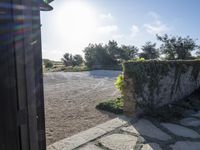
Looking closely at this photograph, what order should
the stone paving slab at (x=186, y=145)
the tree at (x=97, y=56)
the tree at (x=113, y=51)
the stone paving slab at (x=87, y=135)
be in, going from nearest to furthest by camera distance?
the stone paving slab at (x=87, y=135), the stone paving slab at (x=186, y=145), the tree at (x=97, y=56), the tree at (x=113, y=51)

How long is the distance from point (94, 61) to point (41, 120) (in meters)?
21.2

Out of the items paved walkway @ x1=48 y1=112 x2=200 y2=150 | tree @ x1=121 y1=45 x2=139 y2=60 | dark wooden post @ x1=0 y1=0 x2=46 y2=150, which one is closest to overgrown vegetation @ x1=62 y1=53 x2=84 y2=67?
tree @ x1=121 y1=45 x2=139 y2=60

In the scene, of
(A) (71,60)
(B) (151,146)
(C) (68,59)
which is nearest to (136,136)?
(B) (151,146)

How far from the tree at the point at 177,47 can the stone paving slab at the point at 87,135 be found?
22407mm

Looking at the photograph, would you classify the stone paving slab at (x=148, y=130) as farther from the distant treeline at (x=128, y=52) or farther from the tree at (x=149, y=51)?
the tree at (x=149, y=51)

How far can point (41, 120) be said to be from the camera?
5.26 ft

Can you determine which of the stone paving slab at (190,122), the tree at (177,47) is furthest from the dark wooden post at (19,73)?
the tree at (177,47)

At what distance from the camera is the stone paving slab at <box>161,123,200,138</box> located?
366 centimetres

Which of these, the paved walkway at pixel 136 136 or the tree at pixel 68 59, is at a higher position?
the tree at pixel 68 59

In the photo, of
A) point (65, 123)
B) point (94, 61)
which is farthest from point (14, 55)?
point (94, 61)

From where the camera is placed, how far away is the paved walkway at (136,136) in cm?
309

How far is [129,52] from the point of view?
26719mm

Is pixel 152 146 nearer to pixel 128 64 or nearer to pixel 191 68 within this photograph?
pixel 128 64

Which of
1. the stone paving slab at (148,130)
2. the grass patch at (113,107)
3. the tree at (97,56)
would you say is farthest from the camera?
the tree at (97,56)
